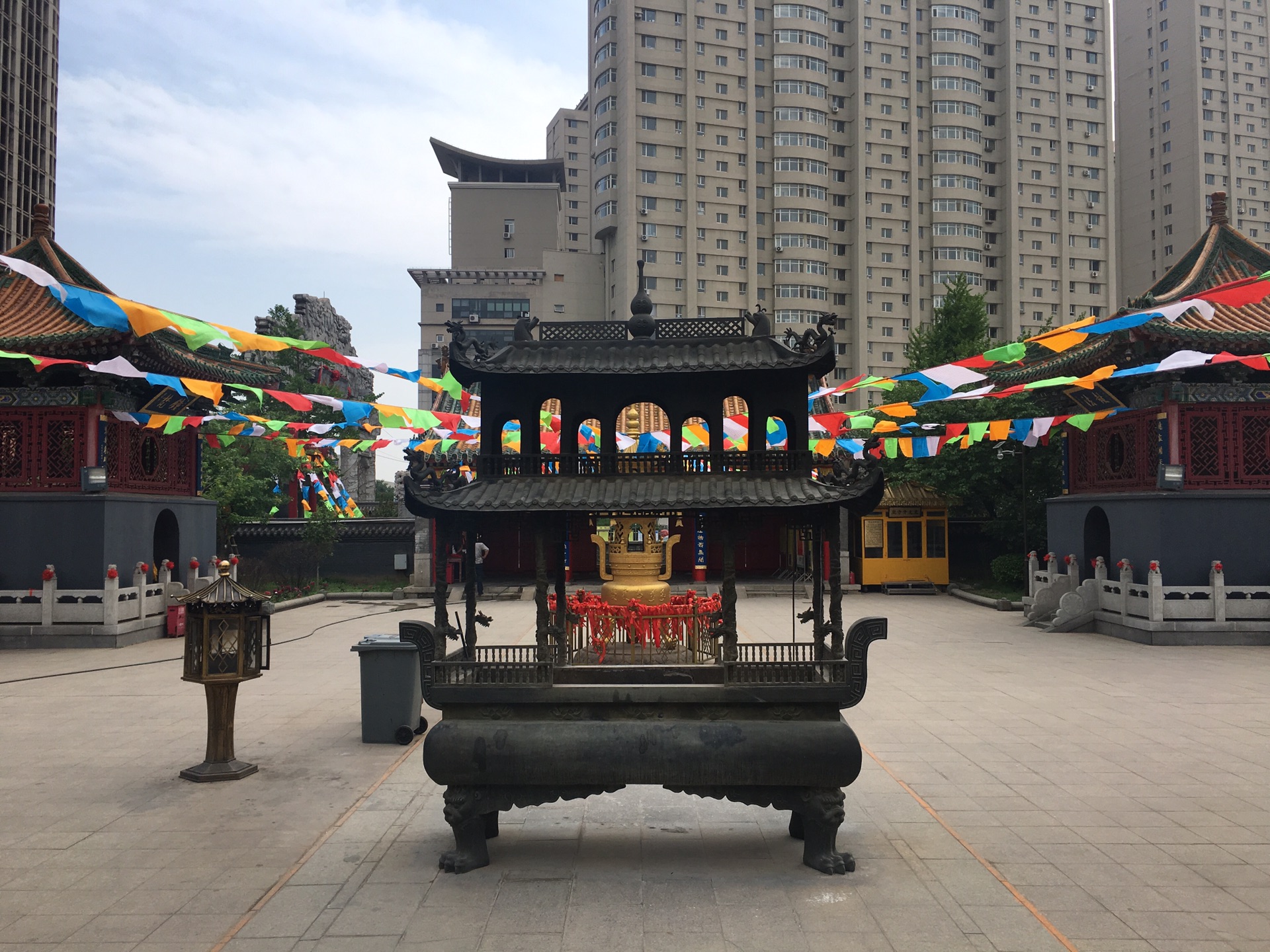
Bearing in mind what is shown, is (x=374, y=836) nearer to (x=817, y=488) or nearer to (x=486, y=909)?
(x=486, y=909)

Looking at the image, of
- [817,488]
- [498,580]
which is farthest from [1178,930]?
[498,580]

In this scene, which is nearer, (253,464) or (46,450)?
(46,450)

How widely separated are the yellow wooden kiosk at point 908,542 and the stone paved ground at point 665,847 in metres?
18.3

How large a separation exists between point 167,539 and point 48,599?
416cm

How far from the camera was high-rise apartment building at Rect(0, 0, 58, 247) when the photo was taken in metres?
55.4

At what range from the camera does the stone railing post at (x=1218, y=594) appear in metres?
18.8

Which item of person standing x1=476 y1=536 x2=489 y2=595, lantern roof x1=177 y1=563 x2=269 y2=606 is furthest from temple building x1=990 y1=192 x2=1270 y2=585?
person standing x1=476 y1=536 x2=489 y2=595

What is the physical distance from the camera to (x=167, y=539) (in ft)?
75.3

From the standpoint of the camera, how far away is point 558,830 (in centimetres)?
816

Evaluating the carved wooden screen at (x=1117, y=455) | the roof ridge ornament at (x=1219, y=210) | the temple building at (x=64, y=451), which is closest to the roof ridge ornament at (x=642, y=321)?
the temple building at (x=64, y=451)

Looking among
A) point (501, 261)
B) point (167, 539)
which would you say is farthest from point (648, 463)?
point (501, 261)

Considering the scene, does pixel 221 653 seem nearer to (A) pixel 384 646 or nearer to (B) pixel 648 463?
(A) pixel 384 646

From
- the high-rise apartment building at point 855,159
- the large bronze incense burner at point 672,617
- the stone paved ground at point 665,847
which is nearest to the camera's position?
the stone paved ground at point 665,847

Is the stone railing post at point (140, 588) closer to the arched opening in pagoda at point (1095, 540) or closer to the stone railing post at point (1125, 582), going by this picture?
the stone railing post at point (1125, 582)
